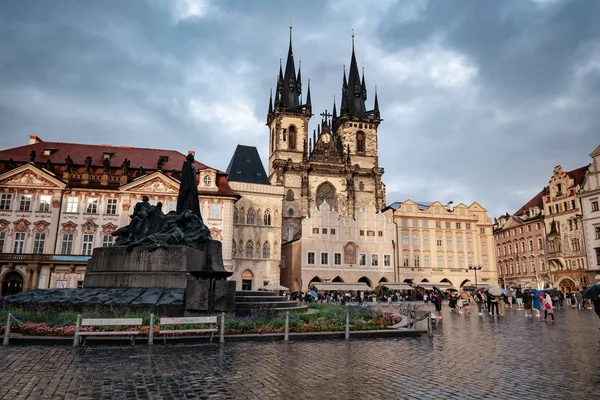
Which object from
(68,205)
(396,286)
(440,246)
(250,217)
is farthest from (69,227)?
(440,246)

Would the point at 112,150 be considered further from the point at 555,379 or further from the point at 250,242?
the point at 555,379

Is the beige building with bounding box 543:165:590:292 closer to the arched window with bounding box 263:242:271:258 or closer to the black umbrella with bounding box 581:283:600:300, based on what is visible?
the arched window with bounding box 263:242:271:258

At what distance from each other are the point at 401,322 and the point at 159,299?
338 inches

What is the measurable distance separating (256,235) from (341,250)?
10.5 m

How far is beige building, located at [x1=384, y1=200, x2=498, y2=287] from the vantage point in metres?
58.5

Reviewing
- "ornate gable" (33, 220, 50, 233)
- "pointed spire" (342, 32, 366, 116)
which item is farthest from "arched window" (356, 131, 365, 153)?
"ornate gable" (33, 220, 50, 233)

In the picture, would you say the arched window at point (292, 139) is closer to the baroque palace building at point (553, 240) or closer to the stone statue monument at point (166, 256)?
the baroque palace building at point (553, 240)

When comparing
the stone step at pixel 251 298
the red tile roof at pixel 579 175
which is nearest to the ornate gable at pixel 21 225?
the stone step at pixel 251 298

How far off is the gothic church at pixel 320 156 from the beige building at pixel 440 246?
8.40 metres

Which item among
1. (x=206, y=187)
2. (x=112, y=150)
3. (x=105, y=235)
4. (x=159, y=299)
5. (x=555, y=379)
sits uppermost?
(x=112, y=150)

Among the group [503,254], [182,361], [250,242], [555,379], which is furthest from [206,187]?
[503,254]

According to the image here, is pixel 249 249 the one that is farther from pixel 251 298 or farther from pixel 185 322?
pixel 185 322

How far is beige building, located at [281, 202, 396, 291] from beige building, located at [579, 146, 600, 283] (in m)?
21.4

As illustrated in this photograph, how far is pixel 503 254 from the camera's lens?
70438mm
